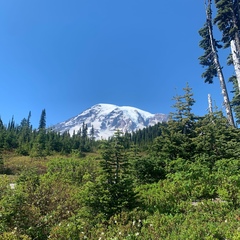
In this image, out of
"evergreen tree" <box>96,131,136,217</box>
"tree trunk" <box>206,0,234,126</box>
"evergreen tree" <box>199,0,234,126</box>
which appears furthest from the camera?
"evergreen tree" <box>199,0,234,126</box>

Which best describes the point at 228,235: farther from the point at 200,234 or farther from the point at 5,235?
the point at 5,235

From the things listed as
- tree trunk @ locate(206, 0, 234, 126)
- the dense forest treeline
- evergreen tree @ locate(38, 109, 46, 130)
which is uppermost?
evergreen tree @ locate(38, 109, 46, 130)

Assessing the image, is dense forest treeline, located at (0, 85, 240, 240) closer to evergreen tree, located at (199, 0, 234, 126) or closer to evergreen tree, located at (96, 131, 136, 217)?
Answer: evergreen tree, located at (96, 131, 136, 217)

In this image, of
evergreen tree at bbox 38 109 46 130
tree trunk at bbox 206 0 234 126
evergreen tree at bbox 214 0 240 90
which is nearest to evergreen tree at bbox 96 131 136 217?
tree trunk at bbox 206 0 234 126

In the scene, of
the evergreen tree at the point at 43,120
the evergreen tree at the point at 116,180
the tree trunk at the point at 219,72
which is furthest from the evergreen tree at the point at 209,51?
the evergreen tree at the point at 43,120

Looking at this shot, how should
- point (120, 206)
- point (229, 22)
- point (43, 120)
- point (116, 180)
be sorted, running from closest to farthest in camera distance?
point (120, 206)
point (116, 180)
point (229, 22)
point (43, 120)

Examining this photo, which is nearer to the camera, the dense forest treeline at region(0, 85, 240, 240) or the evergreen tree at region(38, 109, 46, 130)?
the dense forest treeline at region(0, 85, 240, 240)

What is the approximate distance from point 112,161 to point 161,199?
1.89 metres

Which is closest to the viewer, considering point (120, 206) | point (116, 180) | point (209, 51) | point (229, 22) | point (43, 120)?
point (120, 206)

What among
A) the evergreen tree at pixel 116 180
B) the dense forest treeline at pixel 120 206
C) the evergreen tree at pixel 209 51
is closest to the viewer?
the dense forest treeline at pixel 120 206

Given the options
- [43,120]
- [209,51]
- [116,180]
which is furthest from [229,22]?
[43,120]

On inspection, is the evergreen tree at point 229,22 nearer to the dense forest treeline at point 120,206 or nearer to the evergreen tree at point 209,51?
the evergreen tree at point 209,51

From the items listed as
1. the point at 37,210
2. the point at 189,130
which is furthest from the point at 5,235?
the point at 189,130

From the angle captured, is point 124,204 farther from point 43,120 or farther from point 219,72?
point 43,120
